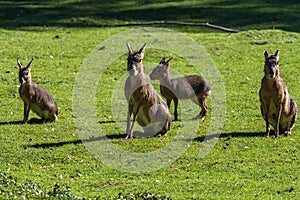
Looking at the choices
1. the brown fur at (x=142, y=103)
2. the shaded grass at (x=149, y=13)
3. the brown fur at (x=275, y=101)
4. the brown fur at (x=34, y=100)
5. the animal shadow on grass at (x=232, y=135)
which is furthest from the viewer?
the shaded grass at (x=149, y=13)

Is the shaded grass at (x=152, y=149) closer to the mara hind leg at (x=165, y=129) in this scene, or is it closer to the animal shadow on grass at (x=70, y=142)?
the animal shadow on grass at (x=70, y=142)

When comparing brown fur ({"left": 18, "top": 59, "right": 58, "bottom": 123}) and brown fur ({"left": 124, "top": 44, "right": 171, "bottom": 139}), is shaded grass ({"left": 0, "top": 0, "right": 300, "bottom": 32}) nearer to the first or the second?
brown fur ({"left": 18, "top": 59, "right": 58, "bottom": 123})

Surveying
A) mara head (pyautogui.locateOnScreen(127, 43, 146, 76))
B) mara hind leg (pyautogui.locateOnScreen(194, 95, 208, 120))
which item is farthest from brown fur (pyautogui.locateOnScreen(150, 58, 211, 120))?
mara head (pyautogui.locateOnScreen(127, 43, 146, 76))

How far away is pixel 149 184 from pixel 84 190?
91 cm

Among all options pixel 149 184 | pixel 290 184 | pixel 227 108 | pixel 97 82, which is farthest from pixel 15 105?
pixel 290 184

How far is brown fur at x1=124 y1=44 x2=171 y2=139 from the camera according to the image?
37.0ft

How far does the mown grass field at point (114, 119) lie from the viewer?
963 cm

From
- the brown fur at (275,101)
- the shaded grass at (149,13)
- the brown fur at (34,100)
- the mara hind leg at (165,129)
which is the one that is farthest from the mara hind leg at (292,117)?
the shaded grass at (149,13)

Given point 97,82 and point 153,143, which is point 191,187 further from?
point 97,82

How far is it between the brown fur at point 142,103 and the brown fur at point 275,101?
1.65 m

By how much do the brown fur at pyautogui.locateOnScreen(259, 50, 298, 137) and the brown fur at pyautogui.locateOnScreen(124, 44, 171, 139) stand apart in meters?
1.65

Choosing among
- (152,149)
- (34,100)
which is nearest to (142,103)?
(152,149)

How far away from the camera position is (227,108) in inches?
560

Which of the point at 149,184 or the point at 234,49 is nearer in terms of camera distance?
the point at 149,184
